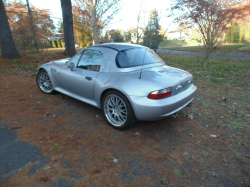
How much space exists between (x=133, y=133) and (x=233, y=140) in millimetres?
1735

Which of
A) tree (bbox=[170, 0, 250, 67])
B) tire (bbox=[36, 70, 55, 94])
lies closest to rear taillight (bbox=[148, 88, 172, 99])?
tire (bbox=[36, 70, 55, 94])

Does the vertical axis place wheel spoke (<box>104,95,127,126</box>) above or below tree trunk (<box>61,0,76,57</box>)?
below

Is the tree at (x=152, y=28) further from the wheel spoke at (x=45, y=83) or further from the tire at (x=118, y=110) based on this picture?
the tire at (x=118, y=110)

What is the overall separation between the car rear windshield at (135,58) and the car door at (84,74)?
48cm

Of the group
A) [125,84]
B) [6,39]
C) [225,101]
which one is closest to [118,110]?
[125,84]

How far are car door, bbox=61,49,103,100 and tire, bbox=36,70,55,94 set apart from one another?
103cm

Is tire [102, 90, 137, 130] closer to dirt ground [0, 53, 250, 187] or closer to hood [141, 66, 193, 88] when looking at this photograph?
dirt ground [0, 53, 250, 187]

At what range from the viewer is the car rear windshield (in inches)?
125

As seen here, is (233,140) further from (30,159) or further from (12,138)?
(12,138)

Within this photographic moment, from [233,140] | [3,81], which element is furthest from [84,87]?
[3,81]

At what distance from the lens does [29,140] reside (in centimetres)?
271

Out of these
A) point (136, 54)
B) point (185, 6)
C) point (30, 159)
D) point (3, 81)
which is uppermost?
point (185, 6)

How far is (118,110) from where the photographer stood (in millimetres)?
3039

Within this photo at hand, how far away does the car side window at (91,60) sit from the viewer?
3391 millimetres
